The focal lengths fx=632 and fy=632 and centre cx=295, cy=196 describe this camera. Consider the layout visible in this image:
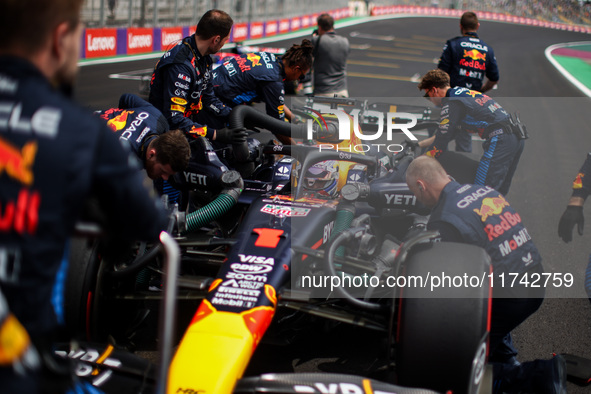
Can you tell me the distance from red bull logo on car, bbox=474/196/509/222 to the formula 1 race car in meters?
0.36

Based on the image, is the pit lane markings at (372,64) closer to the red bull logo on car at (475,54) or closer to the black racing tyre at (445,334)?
the red bull logo on car at (475,54)

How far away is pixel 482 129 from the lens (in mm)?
5594

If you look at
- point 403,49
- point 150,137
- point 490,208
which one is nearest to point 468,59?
point 490,208

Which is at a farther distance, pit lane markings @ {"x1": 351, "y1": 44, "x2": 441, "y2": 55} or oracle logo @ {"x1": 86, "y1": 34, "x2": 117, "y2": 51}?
pit lane markings @ {"x1": 351, "y1": 44, "x2": 441, "y2": 55}

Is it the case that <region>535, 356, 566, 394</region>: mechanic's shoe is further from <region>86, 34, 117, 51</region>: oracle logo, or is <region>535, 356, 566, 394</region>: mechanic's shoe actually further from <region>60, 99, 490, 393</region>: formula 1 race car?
<region>86, 34, 117, 51</region>: oracle logo

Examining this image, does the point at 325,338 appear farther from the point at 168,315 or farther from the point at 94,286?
the point at 168,315

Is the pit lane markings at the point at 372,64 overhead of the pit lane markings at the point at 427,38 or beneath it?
beneath

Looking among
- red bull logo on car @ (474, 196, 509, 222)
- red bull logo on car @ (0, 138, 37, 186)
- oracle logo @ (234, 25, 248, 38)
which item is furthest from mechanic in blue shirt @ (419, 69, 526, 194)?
oracle logo @ (234, 25, 248, 38)

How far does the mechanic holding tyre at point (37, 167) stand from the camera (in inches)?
49.2

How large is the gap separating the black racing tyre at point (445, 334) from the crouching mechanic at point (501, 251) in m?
0.50

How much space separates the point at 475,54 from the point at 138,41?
47.9ft

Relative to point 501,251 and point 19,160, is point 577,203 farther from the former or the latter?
point 19,160

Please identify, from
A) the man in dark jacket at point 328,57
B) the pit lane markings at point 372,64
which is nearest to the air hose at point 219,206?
the man in dark jacket at point 328,57

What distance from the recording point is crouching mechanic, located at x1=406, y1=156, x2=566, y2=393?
3.36 m
